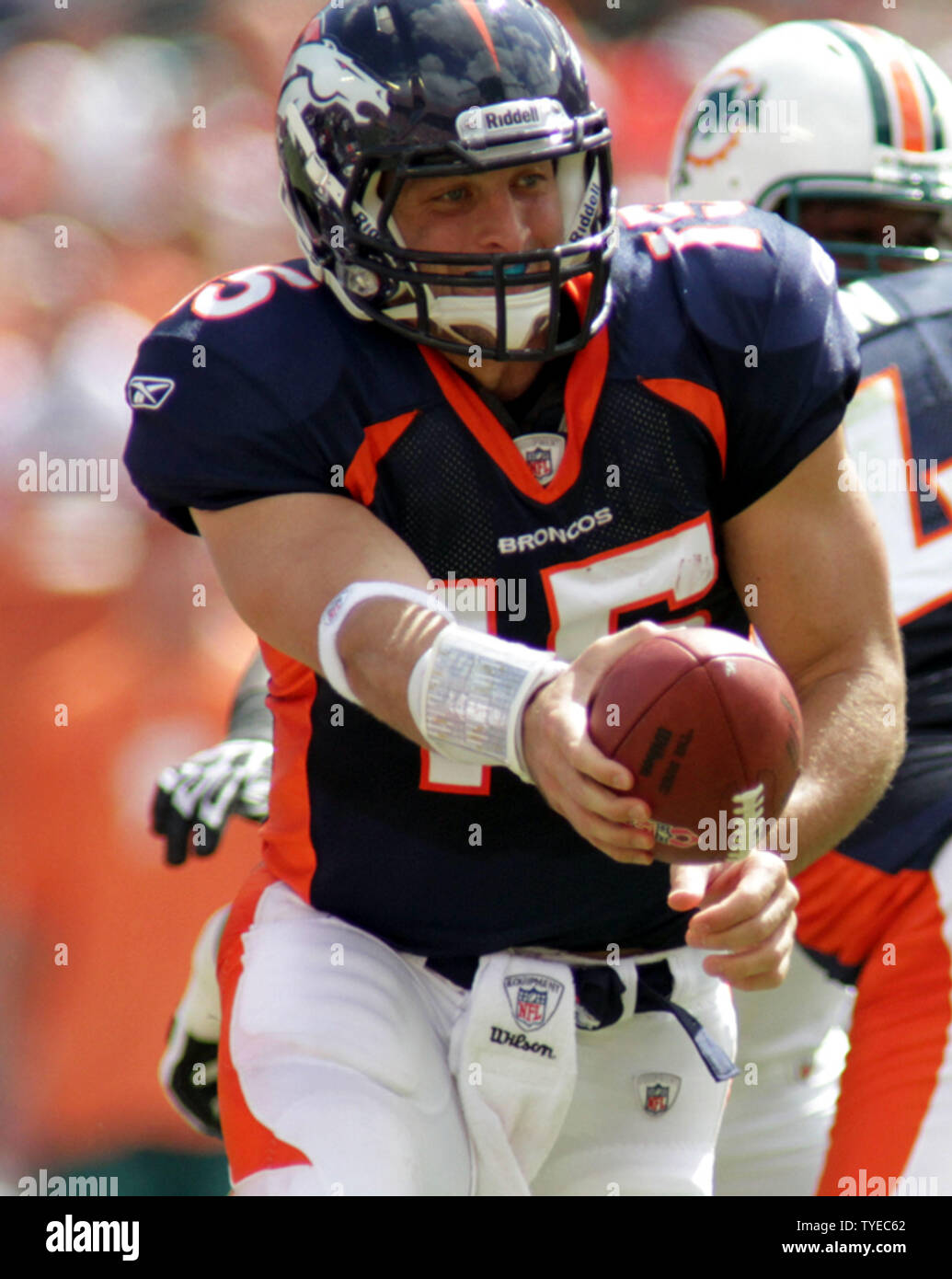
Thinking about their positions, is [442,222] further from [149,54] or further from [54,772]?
[149,54]

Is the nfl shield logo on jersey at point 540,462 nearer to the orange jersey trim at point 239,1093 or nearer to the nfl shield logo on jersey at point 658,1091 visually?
the orange jersey trim at point 239,1093

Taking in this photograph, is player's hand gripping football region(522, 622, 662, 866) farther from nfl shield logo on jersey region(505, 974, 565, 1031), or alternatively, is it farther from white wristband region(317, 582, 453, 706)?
nfl shield logo on jersey region(505, 974, 565, 1031)

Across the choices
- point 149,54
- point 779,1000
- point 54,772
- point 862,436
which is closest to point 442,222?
point 862,436

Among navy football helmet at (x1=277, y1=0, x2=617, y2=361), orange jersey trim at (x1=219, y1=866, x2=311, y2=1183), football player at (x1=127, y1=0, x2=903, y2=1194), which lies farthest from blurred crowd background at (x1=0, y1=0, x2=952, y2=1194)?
navy football helmet at (x1=277, y1=0, x2=617, y2=361)

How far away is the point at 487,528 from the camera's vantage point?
1.95 meters

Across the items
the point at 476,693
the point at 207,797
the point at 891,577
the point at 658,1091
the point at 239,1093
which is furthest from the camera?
the point at 891,577

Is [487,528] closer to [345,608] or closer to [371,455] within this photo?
[371,455]

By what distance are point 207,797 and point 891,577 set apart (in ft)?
3.60

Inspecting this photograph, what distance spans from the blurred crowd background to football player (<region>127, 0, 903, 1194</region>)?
148 cm

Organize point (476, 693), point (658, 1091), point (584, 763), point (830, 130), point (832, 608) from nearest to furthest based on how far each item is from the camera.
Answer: point (584, 763) → point (476, 693) → point (832, 608) → point (658, 1091) → point (830, 130)

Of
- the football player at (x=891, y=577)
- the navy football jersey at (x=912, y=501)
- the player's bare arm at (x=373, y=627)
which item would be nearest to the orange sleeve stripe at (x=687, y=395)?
the football player at (x=891, y=577)

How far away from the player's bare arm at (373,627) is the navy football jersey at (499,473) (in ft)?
0.18

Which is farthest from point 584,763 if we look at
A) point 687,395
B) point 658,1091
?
point 658,1091

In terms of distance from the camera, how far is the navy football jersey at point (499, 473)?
1.95 metres
